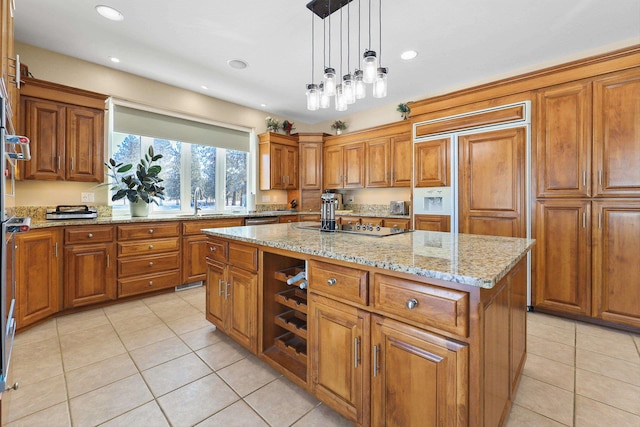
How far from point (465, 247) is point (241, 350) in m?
1.75

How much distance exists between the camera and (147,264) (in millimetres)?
3189

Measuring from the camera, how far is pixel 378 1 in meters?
2.21

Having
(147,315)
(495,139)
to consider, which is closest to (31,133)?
(147,315)

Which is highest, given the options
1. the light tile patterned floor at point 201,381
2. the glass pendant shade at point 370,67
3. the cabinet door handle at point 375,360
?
the glass pendant shade at point 370,67

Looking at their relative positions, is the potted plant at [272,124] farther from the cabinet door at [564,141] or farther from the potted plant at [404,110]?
the cabinet door at [564,141]

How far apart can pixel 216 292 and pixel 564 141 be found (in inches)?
139

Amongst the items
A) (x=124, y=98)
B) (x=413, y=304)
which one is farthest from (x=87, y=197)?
(x=413, y=304)

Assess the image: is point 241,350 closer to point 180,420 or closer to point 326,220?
point 180,420

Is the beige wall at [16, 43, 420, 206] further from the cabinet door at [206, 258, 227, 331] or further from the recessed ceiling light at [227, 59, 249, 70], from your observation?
the cabinet door at [206, 258, 227, 331]

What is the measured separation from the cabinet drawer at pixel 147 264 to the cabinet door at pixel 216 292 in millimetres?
1306

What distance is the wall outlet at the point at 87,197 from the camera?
127 inches

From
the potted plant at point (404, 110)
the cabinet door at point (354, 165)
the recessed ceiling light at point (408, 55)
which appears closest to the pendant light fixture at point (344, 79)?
the recessed ceiling light at point (408, 55)

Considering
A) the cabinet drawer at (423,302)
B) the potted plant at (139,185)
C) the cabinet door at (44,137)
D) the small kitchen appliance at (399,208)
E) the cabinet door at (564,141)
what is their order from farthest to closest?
1. the small kitchen appliance at (399,208)
2. the potted plant at (139,185)
3. the cabinet door at (44,137)
4. the cabinet door at (564,141)
5. the cabinet drawer at (423,302)

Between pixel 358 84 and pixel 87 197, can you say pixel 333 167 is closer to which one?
pixel 358 84
